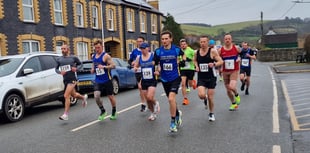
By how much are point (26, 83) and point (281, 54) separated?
144 feet

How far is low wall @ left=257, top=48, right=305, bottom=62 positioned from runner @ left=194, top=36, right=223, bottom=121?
4301 cm

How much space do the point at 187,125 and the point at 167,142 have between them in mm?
1528

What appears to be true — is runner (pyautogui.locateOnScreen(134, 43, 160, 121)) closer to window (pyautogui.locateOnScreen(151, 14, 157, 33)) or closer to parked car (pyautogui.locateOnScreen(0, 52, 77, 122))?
parked car (pyautogui.locateOnScreen(0, 52, 77, 122))

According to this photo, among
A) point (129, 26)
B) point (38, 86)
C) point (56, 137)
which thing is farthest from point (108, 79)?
point (129, 26)

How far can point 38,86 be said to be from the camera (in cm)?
1055

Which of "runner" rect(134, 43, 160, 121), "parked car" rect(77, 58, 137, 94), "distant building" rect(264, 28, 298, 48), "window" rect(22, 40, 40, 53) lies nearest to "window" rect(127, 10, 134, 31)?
"window" rect(22, 40, 40, 53)

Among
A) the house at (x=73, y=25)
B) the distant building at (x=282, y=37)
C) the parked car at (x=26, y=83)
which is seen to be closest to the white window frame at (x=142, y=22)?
the house at (x=73, y=25)

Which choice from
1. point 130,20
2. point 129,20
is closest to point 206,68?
point 129,20

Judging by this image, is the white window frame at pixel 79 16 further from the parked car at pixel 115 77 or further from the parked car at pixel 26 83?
the parked car at pixel 26 83

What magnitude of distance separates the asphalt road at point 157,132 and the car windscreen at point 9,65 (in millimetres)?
1328

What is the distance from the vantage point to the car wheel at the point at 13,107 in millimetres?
9391

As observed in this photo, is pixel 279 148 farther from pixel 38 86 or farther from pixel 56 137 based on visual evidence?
pixel 38 86

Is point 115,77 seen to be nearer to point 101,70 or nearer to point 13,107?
point 13,107

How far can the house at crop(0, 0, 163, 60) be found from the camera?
20109mm
